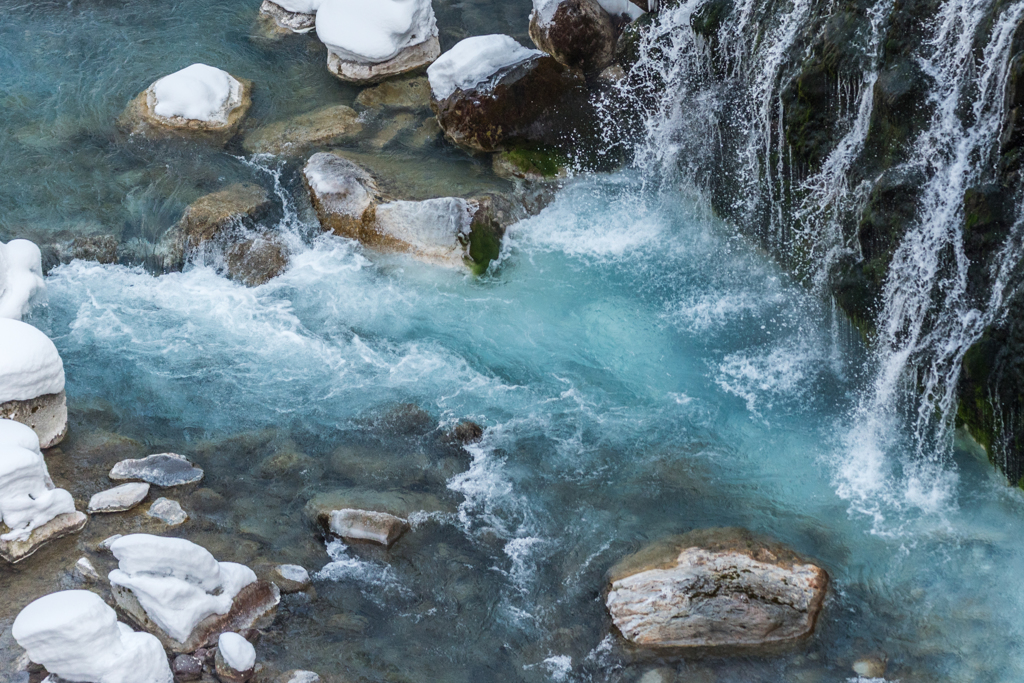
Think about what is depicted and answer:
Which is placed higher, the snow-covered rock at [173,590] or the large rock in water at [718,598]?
the large rock in water at [718,598]

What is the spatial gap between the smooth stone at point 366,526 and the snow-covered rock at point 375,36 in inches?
265

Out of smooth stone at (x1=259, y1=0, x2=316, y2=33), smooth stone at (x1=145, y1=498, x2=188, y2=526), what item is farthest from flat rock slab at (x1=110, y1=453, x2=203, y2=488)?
smooth stone at (x1=259, y1=0, x2=316, y2=33)

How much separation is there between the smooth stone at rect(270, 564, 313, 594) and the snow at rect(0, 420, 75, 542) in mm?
1556

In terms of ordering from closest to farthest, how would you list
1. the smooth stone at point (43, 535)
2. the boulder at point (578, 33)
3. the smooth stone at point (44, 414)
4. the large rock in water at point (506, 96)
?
the smooth stone at point (43, 535) → the smooth stone at point (44, 414) → the large rock in water at point (506, 96) → the boulder at point (578, 33)

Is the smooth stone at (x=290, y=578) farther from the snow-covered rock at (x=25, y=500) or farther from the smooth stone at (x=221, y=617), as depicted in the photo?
the snow-covered rock at (x=25, y=500)

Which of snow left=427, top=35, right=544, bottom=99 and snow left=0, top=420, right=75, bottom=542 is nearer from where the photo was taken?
snow left=0, top=420, right=75, bottom=542

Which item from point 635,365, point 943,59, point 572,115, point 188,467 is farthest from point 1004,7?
point 188,467

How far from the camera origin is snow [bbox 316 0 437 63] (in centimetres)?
1172

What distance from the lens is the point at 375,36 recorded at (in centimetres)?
1184

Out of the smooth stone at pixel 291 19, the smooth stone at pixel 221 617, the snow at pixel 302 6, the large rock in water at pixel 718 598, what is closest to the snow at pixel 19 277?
the smooth stone at pixel 221 617

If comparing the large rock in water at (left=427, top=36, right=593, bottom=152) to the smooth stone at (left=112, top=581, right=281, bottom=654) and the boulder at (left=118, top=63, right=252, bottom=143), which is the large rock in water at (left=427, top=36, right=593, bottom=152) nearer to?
the boulder at (left=118, top=63, right=252, bottom=143)

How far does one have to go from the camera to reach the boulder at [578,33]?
10.9 metres

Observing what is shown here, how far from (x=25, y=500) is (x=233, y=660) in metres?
1.92

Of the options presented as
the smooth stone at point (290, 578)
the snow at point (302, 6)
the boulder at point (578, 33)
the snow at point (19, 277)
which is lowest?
the smooth stone at point (290, 578)
